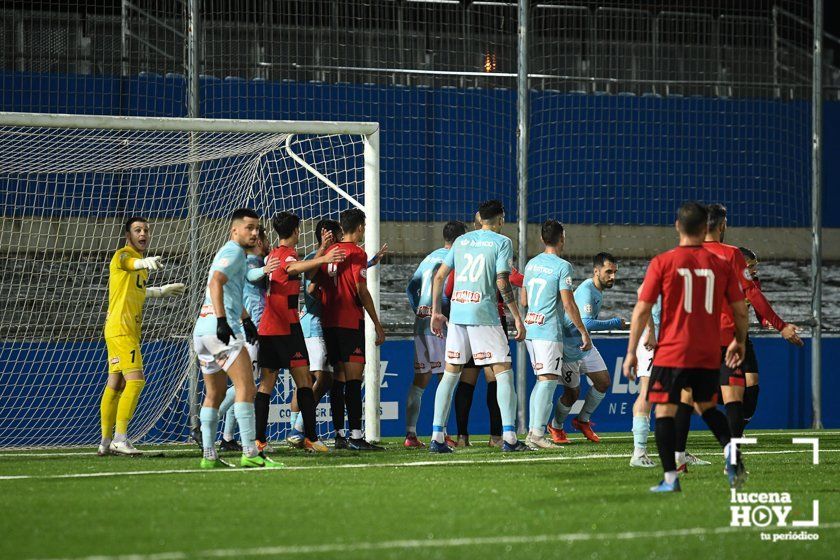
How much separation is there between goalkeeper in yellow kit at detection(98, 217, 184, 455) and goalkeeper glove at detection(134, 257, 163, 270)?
0.30 metres

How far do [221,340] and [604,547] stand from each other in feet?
12.9

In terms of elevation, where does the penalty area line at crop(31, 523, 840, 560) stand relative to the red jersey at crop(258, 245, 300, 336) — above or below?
below

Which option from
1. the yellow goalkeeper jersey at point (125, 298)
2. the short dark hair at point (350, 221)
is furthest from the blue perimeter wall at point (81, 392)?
the short dark hair at point (350, 221)

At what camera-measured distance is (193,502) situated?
22.7 ft

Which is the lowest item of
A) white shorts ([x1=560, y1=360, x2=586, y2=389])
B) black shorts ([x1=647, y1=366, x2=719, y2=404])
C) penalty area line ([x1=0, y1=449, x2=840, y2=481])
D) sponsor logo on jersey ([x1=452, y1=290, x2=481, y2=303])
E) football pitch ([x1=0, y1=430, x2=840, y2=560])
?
penalty area line ([x1=0, y1=449, x2=840, y2=481])

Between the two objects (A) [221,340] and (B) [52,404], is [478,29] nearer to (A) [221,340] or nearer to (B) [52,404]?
(B) [52,404]

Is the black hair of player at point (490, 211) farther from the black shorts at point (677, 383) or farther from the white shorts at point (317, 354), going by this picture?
the black shorts at point (677, 383)

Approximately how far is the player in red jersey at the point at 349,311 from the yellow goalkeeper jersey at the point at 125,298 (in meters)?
1.65

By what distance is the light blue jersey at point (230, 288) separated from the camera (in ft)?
28.8

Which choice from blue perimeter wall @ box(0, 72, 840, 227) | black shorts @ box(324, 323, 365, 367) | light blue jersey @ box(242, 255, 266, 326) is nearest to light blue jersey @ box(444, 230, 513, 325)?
black shorts @ box(324, 323, 365, 367)

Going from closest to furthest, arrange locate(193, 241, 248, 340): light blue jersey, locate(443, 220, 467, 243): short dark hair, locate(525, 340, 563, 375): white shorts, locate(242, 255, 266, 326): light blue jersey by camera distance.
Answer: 1. locate(193, 241, 248, 340): light blue jersey
2. locate(242, 255, 266, 326): light blue jersey
3. locate(525, 340, 563, 375): white shorts
4. locate(443, 220, 467, 243): short dark hair

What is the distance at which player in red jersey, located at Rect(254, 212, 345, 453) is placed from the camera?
10.6 metres

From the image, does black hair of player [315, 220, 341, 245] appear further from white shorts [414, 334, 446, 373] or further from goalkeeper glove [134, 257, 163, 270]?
goalkeeper glove [134, 257, 163, 270]

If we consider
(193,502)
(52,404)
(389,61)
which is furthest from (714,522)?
(389,61)
